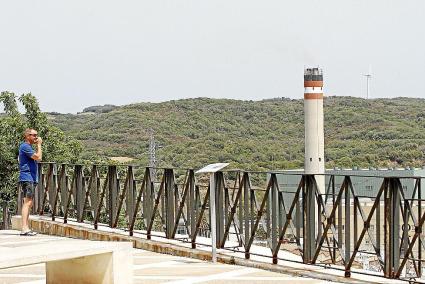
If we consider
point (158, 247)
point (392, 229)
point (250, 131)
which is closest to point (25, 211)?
point (158, 247)

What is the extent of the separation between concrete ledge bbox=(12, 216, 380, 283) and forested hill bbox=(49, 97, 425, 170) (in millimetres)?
62121

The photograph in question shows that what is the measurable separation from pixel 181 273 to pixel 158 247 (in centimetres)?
207

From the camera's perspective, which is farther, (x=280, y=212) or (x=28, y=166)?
(x=28, y=166)

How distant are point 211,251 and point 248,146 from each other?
3339 inches

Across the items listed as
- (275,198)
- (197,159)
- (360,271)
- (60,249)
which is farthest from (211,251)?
(197,159)

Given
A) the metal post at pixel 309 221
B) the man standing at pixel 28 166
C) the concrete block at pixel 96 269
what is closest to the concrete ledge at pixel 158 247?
the metal post at pixel 309 221

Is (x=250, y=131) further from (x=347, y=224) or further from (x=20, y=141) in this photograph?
(x=347, y=224)

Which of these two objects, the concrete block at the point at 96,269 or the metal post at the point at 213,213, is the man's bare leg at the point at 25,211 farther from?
the concrete block at the point at 96,269

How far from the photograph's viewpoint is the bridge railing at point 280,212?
→ 9.28 metres

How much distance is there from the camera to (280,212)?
10836 mm

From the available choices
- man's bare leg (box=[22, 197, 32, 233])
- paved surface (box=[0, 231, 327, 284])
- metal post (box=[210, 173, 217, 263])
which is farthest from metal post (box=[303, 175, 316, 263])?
man's bare leg (box=[22, 197, 32, 233])

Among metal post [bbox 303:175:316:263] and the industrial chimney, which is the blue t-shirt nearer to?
metal post [bbox 303:175:316:263]

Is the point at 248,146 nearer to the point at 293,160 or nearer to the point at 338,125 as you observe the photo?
the point at 293,160

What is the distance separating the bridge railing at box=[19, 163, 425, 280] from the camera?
30.5 ft
